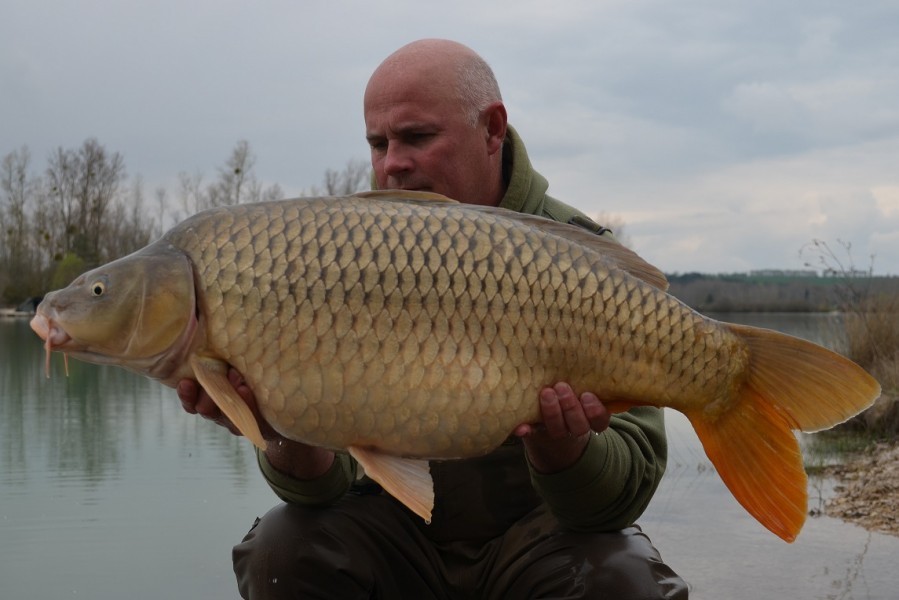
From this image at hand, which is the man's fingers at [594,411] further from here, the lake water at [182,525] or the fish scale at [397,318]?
the lake water at [182,525]

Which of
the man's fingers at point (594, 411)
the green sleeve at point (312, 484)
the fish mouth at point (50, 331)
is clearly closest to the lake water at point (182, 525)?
the green sleeve at point (312, 484)

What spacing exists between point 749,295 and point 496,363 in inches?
895

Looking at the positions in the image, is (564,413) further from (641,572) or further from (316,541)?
(316,541)

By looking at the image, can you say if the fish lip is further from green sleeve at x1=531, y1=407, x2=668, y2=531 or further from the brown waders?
green sleeve at x1=531, y1=407, x2=668, y2=531

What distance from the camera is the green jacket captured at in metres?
1.85

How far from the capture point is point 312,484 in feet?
6.26

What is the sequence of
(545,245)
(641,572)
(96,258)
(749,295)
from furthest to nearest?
(96,258)
(749,295)
(641,572)
(545,245)

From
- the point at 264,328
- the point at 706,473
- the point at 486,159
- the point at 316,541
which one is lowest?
the point at 706,473

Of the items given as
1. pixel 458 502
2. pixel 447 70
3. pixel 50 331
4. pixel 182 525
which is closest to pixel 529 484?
pixel 458 502

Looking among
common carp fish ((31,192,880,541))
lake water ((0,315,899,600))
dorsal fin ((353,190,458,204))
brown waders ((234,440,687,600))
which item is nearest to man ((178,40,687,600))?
brown waders ((234,440,687,600))

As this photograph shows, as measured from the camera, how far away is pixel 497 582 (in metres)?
1.95

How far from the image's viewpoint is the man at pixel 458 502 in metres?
1.84

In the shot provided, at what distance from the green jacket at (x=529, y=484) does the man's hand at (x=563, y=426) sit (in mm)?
41

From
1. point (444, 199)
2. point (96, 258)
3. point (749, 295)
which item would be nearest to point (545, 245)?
point (444, 199)
